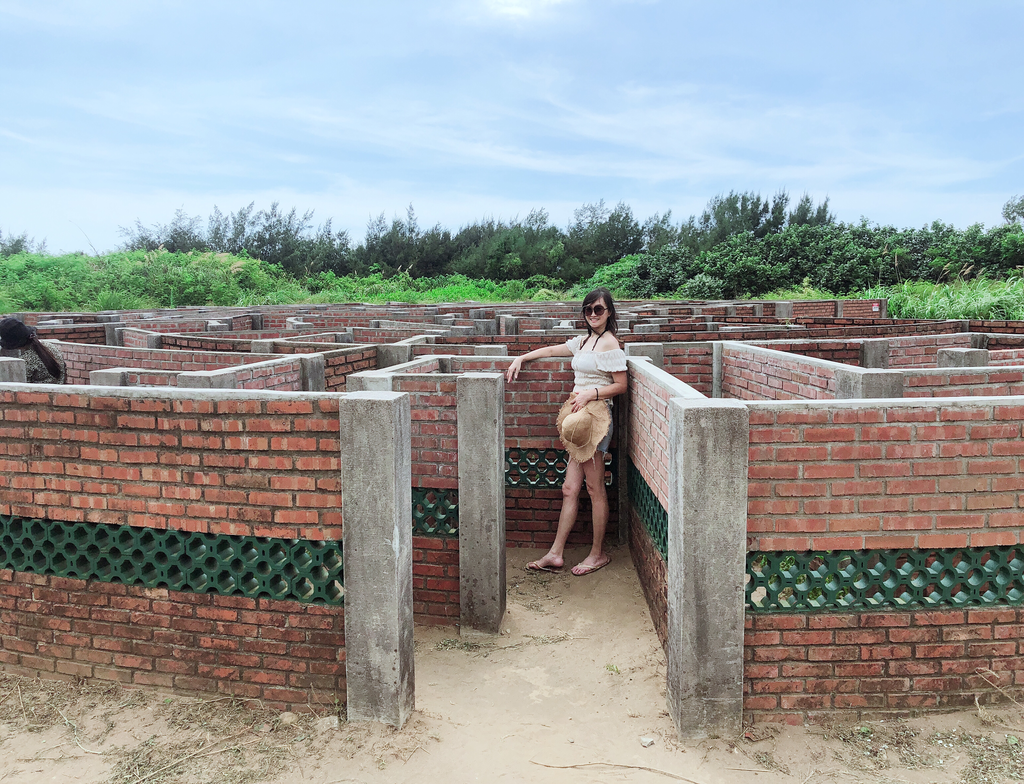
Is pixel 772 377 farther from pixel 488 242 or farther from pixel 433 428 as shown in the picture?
pixel 488 242

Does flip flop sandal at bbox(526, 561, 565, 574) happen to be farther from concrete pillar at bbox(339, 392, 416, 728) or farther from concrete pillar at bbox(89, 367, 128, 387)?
concrete pillar at bbox(89, 367, 128, 387)

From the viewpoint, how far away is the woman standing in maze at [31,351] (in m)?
6.51

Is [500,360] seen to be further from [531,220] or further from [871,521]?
[531,220]

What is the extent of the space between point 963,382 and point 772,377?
1.28m

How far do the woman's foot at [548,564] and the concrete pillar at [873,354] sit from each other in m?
3.22

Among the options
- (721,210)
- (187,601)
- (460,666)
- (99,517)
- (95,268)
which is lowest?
(460,666)

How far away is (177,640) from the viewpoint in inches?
139

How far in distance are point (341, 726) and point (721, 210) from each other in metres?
40.2

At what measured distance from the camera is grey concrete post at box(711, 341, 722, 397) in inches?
262

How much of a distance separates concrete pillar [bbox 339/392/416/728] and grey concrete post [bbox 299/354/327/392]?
8.81 ft

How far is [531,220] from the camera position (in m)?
45.2

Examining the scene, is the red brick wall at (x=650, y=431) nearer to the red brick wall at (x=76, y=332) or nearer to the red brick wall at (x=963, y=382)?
the red brick wall at (x=963, y=382)

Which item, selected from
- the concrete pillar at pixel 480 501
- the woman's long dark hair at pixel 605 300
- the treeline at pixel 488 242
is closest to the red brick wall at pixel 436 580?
the concrete pillar at pixel 480 501

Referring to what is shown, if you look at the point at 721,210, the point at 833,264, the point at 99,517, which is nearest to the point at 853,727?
the point at 99,517
